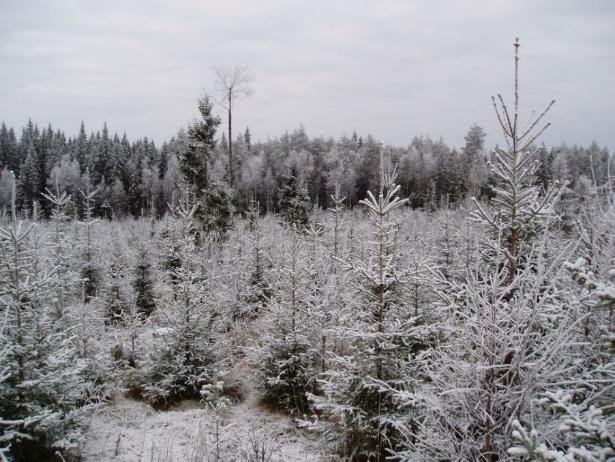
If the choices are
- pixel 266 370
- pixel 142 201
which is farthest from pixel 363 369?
pixel 142 201

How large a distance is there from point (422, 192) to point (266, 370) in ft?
209

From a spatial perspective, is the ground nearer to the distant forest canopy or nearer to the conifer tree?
the conifer tree

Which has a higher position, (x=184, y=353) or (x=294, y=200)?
(x=294, y=200)

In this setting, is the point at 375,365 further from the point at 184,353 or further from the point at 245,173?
the point at 245,173

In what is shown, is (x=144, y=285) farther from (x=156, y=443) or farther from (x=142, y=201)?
(x=142, y=201)

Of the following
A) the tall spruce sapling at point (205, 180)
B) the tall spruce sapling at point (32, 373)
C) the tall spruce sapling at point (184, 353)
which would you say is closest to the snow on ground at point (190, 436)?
the tall spruce sapling at point (184, 353)

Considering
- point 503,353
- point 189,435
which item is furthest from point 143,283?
point 503,353

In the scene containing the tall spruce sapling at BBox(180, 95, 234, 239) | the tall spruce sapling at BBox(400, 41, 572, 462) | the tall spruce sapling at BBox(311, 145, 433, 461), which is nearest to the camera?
the tall spruce sapling at BBox(400, 41, 572, 462)

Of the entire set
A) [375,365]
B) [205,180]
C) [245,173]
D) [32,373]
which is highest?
[245,173]

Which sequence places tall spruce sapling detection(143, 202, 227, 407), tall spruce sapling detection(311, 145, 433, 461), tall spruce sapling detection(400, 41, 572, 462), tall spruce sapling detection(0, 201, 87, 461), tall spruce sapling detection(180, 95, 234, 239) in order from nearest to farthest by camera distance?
1. tall spruce sapling detection(400, 41, 572, 462)
2. tall spruce sapling detection(0, 201, 87, 461)
3. tall spruce sapling detection(311, 145, 433, 461)
4. tall spruce sapling detection(143, 202, 227, 407)
5. tall spruce sapling detection(180, 95, 234, 239)

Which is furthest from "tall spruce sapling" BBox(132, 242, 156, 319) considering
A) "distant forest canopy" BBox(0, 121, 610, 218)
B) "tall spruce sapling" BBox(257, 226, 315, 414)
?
"distant forest canopy" BBox(0, 121, 610, 218)

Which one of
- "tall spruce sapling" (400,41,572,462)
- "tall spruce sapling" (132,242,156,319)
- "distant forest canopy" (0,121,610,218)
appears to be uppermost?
"distant forest canopy" (0,121,610,218)

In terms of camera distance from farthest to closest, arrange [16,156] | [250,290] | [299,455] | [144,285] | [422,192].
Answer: [16,156], [422,192], [144,285], [250,290], [299,455]

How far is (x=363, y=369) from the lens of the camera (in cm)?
658
